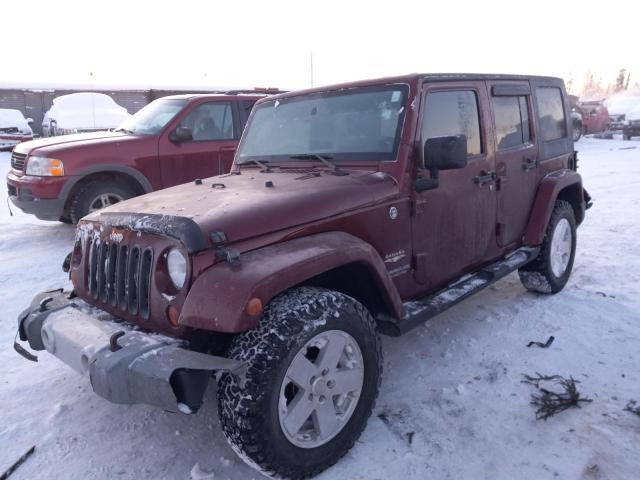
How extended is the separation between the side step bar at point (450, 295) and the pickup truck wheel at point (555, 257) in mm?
153

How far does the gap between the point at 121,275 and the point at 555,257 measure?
3699 millimetres

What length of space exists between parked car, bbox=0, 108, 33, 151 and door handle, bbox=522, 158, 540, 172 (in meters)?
16.3

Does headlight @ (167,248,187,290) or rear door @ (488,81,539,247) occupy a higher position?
rear door @ (488,81,539,247)

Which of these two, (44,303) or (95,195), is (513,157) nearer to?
(44,303)

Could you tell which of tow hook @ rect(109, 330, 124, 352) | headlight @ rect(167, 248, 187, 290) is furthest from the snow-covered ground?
headlight @ rect(167, 248, 187, 290)

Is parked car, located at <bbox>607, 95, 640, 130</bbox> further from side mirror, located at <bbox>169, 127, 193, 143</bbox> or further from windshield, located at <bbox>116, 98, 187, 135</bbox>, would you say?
side mirror, located at <bbox>169, 127, 193, 143</bbox>

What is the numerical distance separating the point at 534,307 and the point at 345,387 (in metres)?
2.50

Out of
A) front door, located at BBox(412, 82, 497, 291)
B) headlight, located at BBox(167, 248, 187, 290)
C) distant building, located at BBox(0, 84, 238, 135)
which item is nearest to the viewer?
headlight, located at BBox(167, 248, 187, 290)

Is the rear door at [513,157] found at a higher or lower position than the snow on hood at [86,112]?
lower

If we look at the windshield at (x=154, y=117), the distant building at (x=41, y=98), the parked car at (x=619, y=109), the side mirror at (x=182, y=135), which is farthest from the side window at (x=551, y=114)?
the parked car at (x=619, y=109)

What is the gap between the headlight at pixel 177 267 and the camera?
245 cm

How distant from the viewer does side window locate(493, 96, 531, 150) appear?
4.08 metres

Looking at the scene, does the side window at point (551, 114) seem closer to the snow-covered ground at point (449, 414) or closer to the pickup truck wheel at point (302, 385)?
the snow-covered ground at point (449, 414)

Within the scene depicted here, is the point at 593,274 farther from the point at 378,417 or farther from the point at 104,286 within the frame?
the point at 104,286
